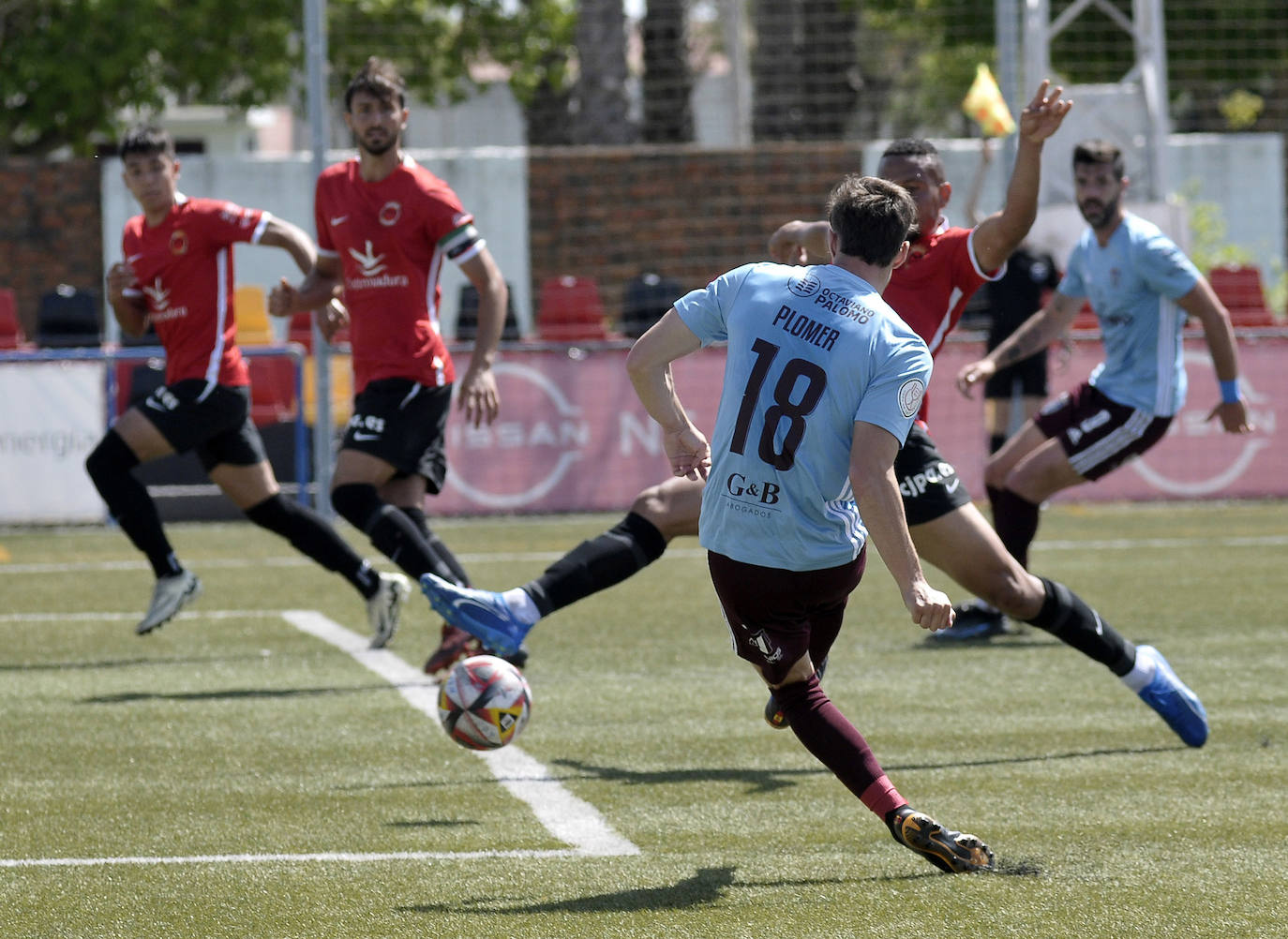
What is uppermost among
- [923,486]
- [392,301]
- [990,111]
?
[990,111]

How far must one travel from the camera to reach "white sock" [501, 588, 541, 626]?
18.7 ft

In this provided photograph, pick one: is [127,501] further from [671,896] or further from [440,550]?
[671,896]

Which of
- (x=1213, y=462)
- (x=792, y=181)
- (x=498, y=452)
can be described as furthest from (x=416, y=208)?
(x=792, y=181)

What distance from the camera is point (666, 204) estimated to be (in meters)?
21.2

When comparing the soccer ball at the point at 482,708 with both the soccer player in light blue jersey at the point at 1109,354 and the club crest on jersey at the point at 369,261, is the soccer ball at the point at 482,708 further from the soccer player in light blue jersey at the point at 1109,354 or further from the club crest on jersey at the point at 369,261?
the soccer player in light blue jersey at the point at 1109,354

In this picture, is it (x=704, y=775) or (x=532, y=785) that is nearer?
(x=532, y=785)

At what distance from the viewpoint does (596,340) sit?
1474 centimetres

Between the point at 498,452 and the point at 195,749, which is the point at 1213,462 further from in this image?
the point at 195,749

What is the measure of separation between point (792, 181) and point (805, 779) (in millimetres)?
16629

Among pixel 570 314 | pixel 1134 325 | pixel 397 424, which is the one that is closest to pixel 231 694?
pixel 397 424

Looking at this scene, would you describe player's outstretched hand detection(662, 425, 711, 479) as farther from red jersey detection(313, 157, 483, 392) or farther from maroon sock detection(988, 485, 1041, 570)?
maroon sock detection(988, 485, 1041, 570)

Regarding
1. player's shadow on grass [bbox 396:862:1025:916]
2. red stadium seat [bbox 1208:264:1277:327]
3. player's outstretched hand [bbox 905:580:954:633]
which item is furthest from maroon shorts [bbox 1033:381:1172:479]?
red stadium seat [bbox 1208:264:1277:327]

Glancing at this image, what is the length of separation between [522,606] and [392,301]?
2.01 meters

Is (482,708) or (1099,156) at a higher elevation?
(1099,156)
